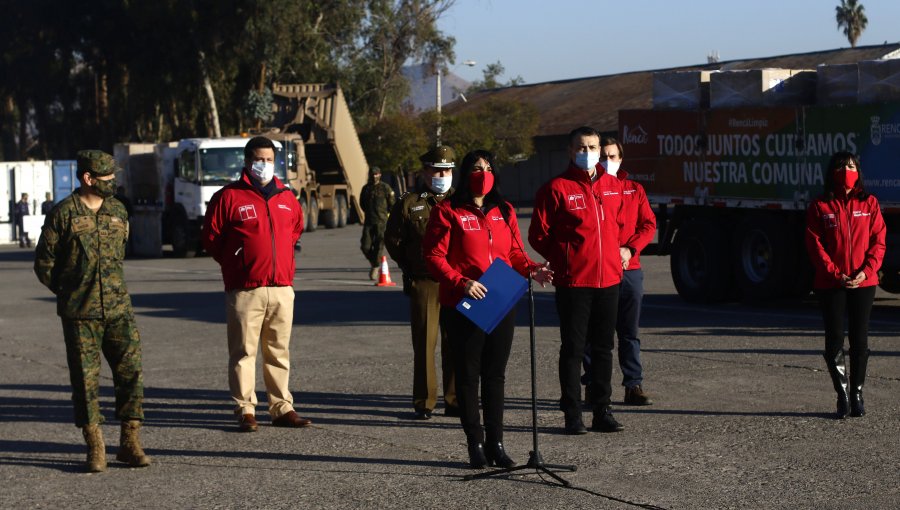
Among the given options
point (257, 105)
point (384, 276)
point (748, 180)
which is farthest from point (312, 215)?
point (748, 180)

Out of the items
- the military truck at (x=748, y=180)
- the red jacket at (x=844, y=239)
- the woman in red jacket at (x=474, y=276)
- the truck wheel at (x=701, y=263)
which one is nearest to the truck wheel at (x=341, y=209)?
the military truck at (x=748, y=180)

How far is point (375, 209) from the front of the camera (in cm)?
2108

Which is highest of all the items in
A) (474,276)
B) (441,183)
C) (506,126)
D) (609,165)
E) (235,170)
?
(506,126)

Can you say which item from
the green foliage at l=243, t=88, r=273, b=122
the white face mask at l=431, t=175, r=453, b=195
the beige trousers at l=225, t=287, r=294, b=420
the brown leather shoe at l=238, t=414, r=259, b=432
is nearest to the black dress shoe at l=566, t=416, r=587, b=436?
the white face mask at l=431, t=175, r=453, b=195

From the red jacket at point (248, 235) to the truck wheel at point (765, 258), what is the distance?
8926 mm

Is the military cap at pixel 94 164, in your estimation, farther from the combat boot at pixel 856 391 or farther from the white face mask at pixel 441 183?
the combat boot at pixel 856 391

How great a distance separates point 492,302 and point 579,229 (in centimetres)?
128

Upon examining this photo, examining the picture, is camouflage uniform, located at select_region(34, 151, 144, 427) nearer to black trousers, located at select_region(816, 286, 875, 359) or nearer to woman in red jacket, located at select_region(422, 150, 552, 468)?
woman in red jacket, located at select_region(422, 150, 552, 468)

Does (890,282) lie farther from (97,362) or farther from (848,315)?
(97,362)

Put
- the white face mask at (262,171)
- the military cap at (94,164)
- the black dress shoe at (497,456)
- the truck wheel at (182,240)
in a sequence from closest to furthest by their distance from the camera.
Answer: the black dress shoe at (497,456) → the military cap at (94,164) → the white face mask at (262,171) → the truck wheel at (182,240)

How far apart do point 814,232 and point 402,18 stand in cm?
5543

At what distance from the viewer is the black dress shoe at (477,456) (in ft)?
25.1

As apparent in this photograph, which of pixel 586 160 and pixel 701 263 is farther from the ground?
pixel 586 160

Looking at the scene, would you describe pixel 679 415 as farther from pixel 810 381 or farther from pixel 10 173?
pixel 10 173
